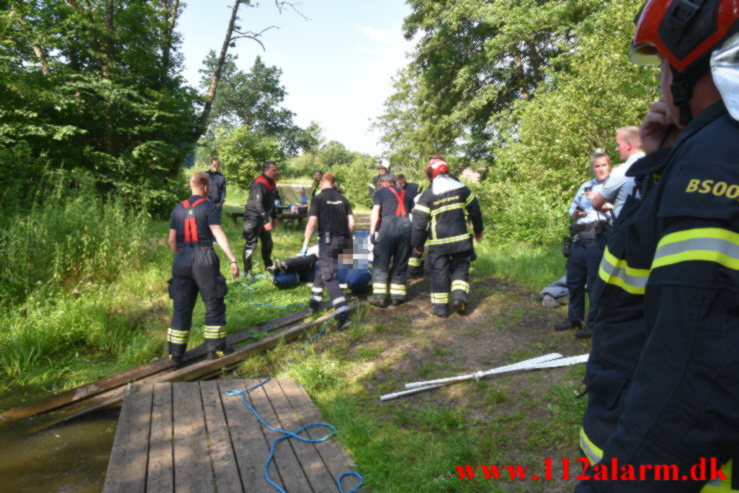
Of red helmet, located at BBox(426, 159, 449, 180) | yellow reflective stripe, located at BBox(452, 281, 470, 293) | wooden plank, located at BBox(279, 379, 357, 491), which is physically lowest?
wooden plank, located at BBox(279, 379, 357, 491)

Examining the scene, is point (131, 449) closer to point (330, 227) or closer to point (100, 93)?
point (330, 227)

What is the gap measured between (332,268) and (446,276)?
168cm

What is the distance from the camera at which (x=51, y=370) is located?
5.13m

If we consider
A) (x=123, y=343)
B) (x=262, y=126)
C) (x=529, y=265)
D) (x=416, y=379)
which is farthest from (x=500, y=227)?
(x=262, y=126)

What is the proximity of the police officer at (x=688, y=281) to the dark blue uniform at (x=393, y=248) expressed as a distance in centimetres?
590

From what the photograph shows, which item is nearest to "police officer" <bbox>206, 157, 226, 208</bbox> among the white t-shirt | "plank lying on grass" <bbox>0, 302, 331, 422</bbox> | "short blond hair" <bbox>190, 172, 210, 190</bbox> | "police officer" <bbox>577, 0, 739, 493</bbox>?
"short blond hair" <bbox>190, 172, 210, 190</bbox>

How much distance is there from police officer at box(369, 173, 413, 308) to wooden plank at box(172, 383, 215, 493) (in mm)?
3461

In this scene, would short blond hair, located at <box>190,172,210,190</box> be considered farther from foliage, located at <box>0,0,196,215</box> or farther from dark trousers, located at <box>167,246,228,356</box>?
foliage, located at <box>0,0,196,215</box>

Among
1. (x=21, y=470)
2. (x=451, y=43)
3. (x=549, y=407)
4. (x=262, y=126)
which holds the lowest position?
(x=21, y=470)

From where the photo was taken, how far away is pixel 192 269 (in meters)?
4.86

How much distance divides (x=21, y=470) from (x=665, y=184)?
4717 millimetres

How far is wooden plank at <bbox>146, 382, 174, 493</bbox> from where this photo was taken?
289 cm

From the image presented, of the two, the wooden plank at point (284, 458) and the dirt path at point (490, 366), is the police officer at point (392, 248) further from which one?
the wooden plank at point (284, 458)

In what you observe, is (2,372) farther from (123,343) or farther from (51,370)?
(123,343)
